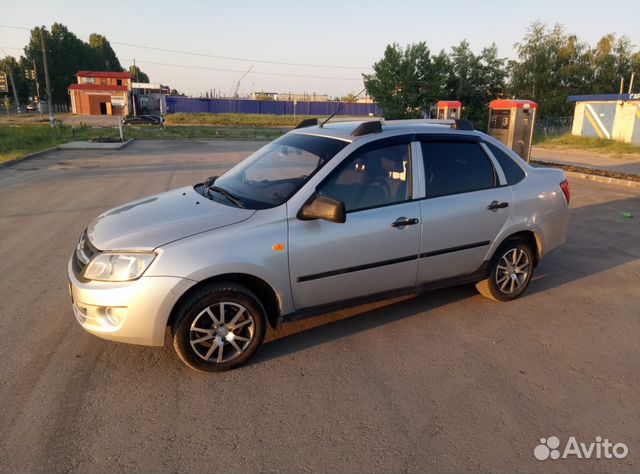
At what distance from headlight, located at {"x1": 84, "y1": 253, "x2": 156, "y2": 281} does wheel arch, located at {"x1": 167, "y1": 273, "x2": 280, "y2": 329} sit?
336mm

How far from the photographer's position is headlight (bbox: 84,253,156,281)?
3.15m

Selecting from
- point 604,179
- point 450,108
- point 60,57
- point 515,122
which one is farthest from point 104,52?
point 604,179

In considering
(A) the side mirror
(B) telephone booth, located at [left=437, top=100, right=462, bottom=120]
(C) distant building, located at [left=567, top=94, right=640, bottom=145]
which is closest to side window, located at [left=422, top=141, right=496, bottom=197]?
(A) the side mirror

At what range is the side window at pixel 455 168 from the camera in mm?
4148

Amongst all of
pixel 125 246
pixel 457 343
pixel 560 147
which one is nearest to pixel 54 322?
pixel 125 246

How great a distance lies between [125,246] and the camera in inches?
127

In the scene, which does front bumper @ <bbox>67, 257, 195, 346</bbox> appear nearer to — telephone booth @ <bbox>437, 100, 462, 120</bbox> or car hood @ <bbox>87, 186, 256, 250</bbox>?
car hood @ <bbox>87, 186, 256, 250</bbox>

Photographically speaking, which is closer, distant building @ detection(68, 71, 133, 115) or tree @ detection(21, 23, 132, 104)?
distant building @ detection(68, 71, 133, 115)

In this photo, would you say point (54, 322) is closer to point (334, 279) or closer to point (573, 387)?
point (334, 279)

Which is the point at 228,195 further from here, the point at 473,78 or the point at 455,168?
the point at 473,78

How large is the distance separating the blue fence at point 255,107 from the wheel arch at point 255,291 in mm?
66411

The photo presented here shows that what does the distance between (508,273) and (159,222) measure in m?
3.36

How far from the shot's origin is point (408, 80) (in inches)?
1097

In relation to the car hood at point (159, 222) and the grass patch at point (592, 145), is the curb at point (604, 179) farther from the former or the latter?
the car hood at point (159, 222)
